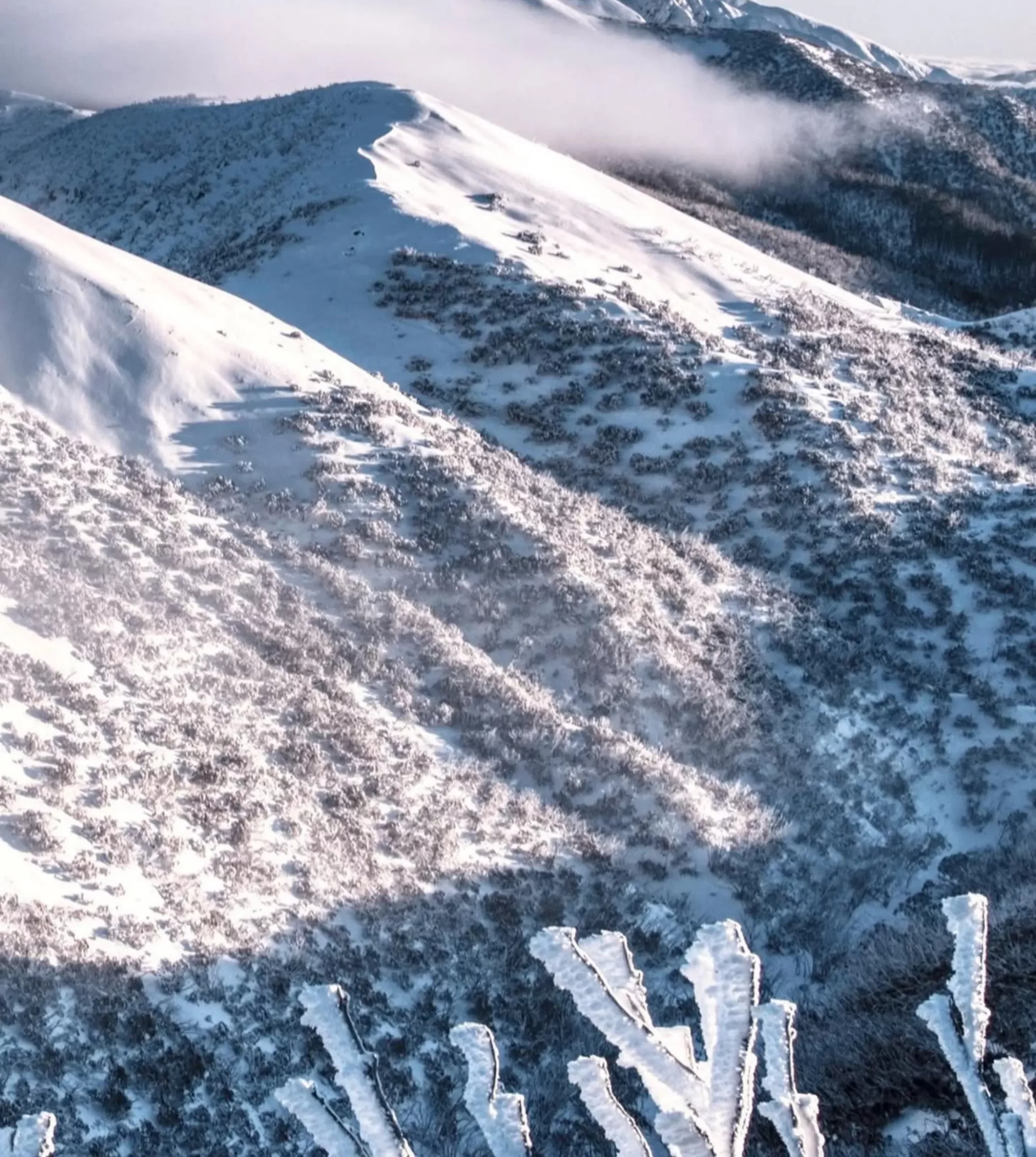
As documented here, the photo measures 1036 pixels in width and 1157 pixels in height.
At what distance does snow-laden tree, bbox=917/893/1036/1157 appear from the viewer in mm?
3189

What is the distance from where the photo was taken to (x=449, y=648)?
48.7ft

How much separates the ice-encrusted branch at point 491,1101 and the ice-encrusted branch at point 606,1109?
0.20 m

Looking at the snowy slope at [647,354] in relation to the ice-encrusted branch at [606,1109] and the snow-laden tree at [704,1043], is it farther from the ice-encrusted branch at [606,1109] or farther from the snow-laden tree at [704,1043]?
the ice-encrusted branch at [606,1109]

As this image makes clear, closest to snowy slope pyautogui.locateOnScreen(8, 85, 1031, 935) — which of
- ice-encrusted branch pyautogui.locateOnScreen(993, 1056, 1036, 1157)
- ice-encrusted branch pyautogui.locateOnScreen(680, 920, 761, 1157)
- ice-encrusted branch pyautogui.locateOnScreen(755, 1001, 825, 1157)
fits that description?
ice-encrusted branch pyautogui.locateOnScreen(993, 1056, 1036, 1157)

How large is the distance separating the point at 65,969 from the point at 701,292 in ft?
88.5

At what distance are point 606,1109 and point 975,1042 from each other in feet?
4.35

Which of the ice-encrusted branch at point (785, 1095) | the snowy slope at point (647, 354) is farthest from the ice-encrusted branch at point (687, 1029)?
the snowy slope at point (647, 354)

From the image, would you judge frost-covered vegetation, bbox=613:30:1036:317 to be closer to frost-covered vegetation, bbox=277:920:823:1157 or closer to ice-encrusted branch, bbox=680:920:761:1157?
ice-encrusted branch, bbox=680:920:761:1157

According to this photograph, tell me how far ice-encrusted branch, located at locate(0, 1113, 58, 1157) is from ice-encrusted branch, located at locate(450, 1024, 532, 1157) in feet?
3.97

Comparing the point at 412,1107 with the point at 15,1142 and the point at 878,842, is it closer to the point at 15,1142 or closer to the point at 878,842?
the point at 15,1142

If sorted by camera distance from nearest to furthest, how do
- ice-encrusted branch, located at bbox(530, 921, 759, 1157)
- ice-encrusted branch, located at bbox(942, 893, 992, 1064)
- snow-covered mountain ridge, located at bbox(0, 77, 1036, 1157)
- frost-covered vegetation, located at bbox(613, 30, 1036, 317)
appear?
ice-encrusted branch, located at bbox(530, 921, 759, 1157) < ice-encrusted branch, located at bbox(942, 893, 992, 1064) < snow-covered mountain ridge, located at bbox(0, 77, 1036, 1157) < frost-covered vegetation, located at bbox(613, 30, 1036, 317)

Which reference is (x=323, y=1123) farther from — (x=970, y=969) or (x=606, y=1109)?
(x=970, y=969)

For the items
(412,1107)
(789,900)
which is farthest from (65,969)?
(789,900)

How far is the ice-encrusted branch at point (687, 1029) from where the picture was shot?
9.54 ft
